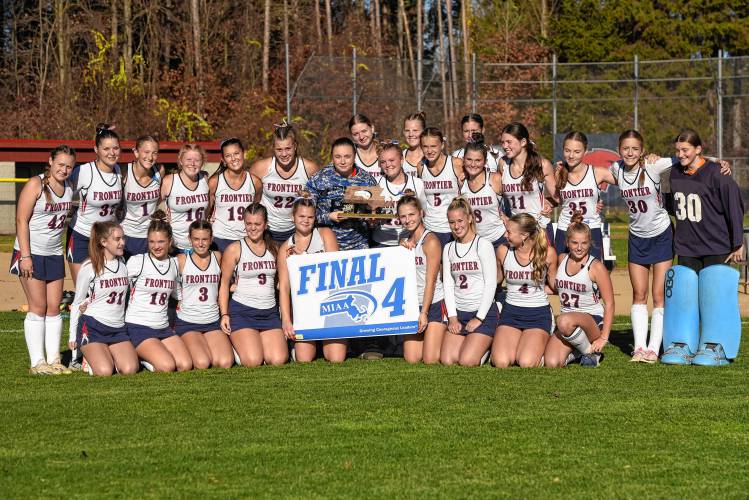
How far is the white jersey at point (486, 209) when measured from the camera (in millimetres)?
9516

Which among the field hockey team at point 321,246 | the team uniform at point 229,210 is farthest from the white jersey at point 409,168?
the team uniform at point 229,210

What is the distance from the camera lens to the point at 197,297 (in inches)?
352

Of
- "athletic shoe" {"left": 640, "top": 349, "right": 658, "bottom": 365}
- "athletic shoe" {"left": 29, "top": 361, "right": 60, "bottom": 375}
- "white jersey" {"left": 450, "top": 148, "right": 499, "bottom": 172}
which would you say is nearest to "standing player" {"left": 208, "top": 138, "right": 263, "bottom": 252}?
"athletic shoe" {"left": 29, "top": 361, "right": 60, "bottom": 375}

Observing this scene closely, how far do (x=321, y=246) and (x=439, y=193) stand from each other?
3.87ft

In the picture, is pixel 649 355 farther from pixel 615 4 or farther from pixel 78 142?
pixel 615 4

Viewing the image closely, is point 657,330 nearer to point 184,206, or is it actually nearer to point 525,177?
point 525,177

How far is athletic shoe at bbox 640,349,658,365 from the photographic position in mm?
8914

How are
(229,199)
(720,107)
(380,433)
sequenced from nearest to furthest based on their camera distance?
(380,433)
(229,199)
(720,107)

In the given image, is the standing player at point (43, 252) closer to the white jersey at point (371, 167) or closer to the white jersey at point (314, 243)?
the white jersey at point (314, 243)

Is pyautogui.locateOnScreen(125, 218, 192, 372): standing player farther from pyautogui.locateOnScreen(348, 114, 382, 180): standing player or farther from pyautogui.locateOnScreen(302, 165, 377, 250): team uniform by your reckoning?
pyautogui.locateOnScreen(348, 114, 382, 180): standing player

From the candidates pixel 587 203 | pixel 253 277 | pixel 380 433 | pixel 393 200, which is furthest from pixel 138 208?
pixel 380 433

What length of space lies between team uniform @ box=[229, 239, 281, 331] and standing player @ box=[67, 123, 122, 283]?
3.58 feet

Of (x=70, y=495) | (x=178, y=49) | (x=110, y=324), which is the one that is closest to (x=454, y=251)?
(x=110, y=324)

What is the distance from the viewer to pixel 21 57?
36688mm
